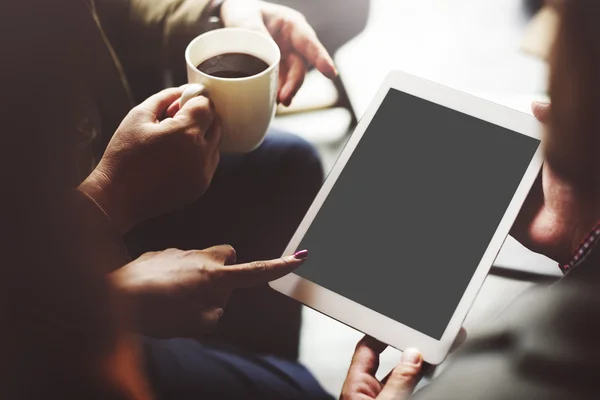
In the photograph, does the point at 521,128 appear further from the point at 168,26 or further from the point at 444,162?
the point at 168,26

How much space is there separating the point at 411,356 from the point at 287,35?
1.50 feet

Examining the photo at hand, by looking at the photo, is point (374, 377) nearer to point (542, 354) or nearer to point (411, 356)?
point (411, 356)

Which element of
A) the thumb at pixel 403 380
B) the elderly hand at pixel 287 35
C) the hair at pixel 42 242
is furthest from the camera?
the elderly hand at pixel 287 35

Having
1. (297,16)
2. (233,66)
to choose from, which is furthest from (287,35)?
(233,66)

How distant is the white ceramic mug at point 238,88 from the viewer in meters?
0.63

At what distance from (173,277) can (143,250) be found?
0.36 feet

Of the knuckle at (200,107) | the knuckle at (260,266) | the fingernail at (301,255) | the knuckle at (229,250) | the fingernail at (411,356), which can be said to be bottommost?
the fingernail at (411,356)

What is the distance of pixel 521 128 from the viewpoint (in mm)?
700

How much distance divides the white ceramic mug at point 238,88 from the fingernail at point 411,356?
0.98ft

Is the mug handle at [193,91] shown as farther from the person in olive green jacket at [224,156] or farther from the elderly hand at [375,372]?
the elderly hand at [375,372]

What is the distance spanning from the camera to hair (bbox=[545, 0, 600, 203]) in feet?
1.52

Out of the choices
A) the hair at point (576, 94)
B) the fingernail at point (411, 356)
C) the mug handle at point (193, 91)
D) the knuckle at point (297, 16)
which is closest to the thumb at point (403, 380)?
the fingernail at point (411, 356)

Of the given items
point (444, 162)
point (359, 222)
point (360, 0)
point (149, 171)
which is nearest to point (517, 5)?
point (360, 0)

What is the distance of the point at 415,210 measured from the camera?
665mm
